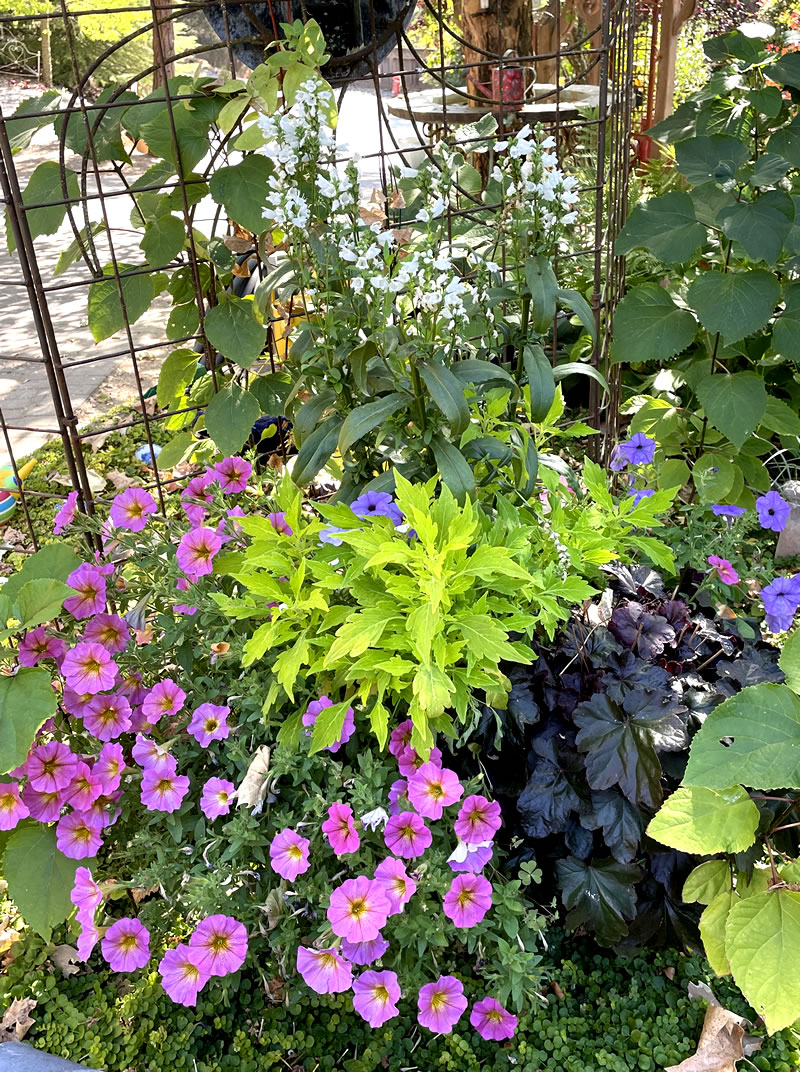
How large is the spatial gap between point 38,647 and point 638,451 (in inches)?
54.9

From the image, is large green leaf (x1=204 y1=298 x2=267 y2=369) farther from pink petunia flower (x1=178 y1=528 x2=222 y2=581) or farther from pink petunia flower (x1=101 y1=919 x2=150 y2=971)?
pink petunia flower (x1=101 y1=919 x2=150 y2=971)

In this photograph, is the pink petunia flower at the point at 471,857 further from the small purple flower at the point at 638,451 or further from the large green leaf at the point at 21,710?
the small purple flower at the point at 638,451

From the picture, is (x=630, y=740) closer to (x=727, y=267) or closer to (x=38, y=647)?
(x=38, y=647)

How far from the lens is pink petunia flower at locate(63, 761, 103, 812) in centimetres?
167

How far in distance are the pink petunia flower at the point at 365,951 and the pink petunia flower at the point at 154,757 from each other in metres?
0.43

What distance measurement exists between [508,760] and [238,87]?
151cm

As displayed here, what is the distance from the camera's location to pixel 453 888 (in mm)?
A: 1510

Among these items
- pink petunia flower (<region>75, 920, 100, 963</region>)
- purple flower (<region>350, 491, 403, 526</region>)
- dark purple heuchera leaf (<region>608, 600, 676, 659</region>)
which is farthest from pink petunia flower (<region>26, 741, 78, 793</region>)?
dark purple heuchera leaf (<region>608, 600, 676, 659</region>)

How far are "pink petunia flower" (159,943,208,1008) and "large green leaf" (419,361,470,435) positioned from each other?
0.98 metres

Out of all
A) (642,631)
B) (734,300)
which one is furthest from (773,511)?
(734,300)

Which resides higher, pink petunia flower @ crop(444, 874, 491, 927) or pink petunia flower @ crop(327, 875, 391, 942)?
pink petunia flower @ crop(327, 875, 391, 942)

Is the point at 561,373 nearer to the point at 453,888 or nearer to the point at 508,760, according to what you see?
the point at 508,760

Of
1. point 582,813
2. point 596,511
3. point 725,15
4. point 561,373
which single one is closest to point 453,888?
point 582,813

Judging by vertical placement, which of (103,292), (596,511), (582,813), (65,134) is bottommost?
(582,813)
